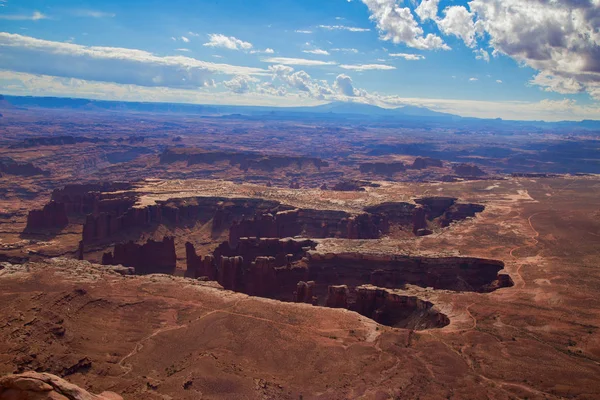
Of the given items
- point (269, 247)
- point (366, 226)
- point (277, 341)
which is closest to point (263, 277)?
point (269, 247)

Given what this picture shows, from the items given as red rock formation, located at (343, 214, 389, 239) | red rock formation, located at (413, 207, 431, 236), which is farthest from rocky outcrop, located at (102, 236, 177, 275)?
red rock formation, located at (413, 207, 431, 236)

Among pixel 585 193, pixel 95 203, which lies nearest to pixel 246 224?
pixel 95 203

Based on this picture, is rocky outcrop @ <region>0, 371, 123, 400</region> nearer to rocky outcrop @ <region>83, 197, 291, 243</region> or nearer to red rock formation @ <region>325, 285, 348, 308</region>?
red rock formation @ <region>325, 285, 348, 308</region>

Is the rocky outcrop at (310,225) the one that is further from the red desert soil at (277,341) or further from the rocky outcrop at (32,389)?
the rocky outcrop at (32,389)

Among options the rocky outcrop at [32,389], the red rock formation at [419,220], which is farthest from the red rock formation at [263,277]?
the rocky outcrop at [32,389]

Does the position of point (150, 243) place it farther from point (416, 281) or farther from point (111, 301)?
point (416, 281)
